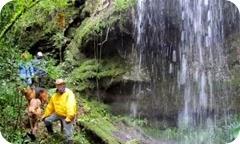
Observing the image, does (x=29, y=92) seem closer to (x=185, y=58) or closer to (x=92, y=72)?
(x=92, y=72)

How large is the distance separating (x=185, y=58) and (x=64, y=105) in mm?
774

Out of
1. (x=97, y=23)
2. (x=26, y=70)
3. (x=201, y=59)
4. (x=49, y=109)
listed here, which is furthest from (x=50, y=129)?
(x=201, y=59)

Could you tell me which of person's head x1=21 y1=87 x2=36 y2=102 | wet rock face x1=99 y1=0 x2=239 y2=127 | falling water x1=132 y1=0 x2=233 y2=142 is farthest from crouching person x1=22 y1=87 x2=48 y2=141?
falling water x1=132 y1=0 x2=233 y2=142

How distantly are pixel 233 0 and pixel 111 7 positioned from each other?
0.69m

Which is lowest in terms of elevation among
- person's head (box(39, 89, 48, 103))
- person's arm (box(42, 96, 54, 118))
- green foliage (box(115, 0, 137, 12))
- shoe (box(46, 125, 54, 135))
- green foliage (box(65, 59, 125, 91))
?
shoe (box(46, 125, 54, 135))

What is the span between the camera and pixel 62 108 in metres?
7.43

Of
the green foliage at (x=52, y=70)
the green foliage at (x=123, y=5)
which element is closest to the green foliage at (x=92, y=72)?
the green foliage at (x=52, y=70)

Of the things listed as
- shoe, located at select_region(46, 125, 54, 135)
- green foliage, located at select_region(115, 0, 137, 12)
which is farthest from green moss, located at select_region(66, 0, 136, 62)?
shoe, located at select_region(46, 125, 54, 135)

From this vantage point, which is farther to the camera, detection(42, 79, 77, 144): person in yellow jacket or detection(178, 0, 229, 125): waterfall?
detection(178, 0, 229, 125): waterfall

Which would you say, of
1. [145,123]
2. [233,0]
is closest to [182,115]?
[145,123]

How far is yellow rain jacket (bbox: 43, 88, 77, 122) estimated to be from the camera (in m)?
7.42

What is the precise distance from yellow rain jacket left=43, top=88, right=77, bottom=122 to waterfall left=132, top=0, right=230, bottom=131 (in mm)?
357

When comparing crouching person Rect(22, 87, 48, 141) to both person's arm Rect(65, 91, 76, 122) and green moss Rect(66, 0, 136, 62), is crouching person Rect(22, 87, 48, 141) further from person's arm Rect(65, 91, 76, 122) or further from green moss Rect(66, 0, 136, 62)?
green moss Rect(66, 0, 136, 62)

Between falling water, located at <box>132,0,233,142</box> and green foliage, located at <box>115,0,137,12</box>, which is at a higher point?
green foliage, located at <box>115,0,137,12</box>
